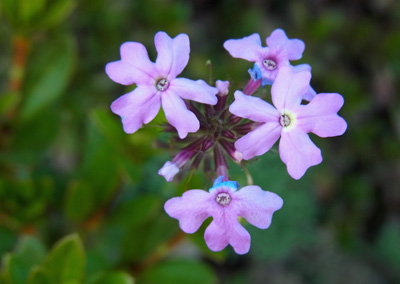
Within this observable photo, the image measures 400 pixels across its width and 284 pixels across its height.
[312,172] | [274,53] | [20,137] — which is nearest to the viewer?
[274,53]

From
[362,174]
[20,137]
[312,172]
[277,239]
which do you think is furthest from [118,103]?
[362,174]

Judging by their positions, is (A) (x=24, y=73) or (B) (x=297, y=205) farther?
(B) (x=297, y=205)

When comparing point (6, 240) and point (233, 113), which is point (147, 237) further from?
point (233, 113)

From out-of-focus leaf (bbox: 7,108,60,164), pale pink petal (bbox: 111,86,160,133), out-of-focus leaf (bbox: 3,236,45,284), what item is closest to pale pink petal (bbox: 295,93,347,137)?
pale pink petal (bbox: 111,86,160,133)

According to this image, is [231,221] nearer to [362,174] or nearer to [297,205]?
[297,205]

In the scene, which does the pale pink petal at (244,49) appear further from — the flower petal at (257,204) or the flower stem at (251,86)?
the flower petal at (257,204)

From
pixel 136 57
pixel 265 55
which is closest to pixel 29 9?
pixel 136 57
